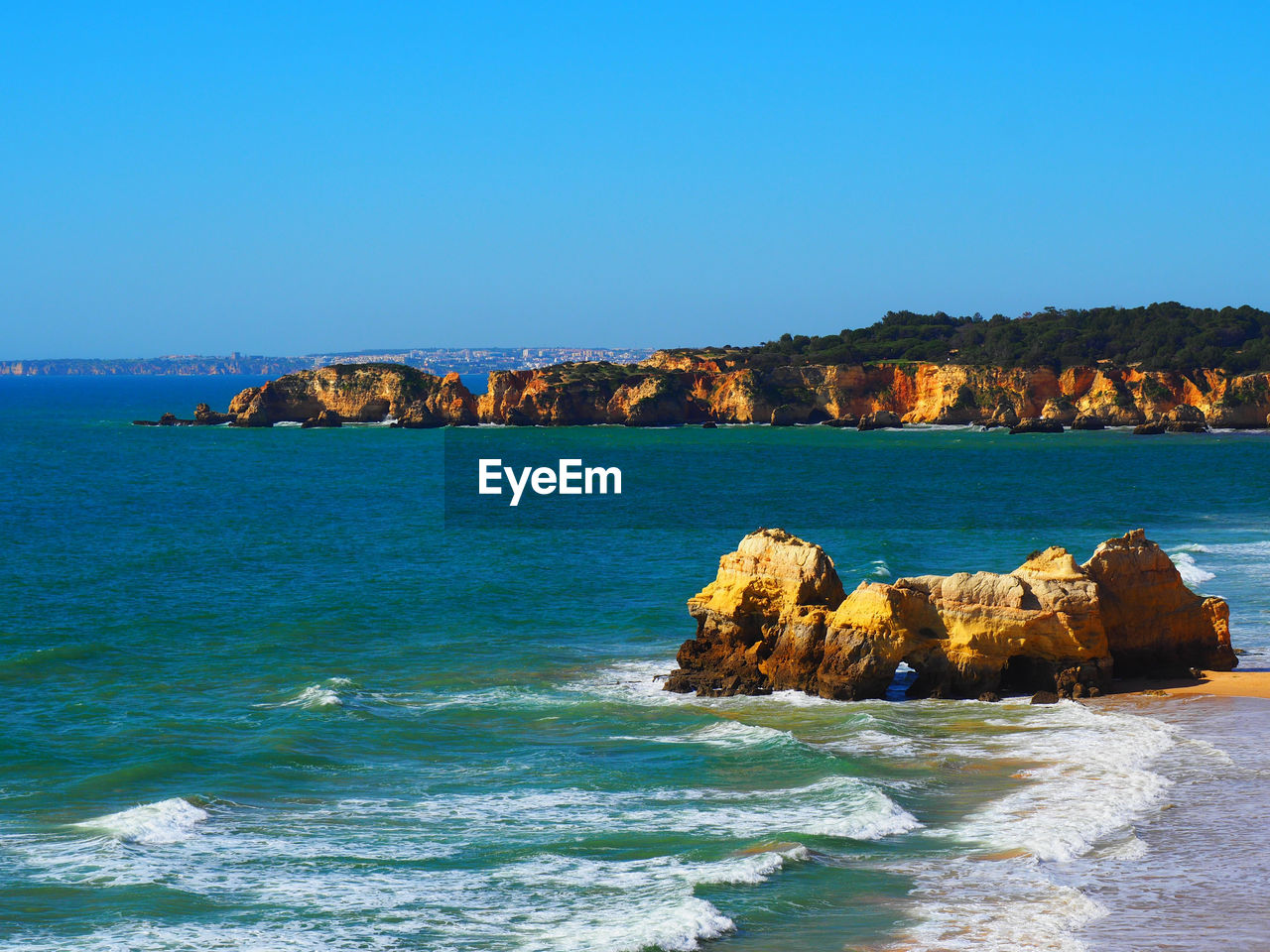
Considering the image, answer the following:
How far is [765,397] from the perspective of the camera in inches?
5448

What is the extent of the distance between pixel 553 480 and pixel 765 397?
60.7m

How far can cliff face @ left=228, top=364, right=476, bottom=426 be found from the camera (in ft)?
472

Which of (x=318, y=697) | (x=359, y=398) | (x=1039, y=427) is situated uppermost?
(x=359, y=398)

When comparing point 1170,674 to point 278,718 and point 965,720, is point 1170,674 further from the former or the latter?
point 278,718

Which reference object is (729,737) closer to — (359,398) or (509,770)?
(509,770)

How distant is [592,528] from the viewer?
→ 54.6m

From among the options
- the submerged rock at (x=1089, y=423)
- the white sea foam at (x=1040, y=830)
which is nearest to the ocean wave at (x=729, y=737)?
the white sea foam at (x=1040, y=830)

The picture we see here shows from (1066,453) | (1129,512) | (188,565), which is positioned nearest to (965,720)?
(188,565)

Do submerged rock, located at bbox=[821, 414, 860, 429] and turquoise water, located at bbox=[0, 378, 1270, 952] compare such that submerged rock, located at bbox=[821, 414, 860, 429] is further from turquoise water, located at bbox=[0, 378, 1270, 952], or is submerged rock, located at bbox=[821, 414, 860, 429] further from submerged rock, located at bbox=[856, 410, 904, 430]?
Result: turquoise water, located at bbox=[0, 378, 1270, 952]

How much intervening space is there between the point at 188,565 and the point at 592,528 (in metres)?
17.5

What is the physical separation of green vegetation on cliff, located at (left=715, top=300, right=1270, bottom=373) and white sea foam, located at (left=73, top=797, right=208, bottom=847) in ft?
383

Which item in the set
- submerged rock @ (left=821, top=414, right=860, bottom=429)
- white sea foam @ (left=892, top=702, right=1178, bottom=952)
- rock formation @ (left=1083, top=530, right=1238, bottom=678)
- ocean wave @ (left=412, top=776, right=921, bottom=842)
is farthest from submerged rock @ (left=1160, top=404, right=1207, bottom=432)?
ocean wave @ (left=412, top=776, right=921, bottom=842)

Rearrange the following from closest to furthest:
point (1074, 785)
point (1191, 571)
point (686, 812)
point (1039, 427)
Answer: point (686, 812)
point (1074, 785)
point (1191, 571)
point (1039, 427)

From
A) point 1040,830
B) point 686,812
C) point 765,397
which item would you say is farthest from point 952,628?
point 765,397
